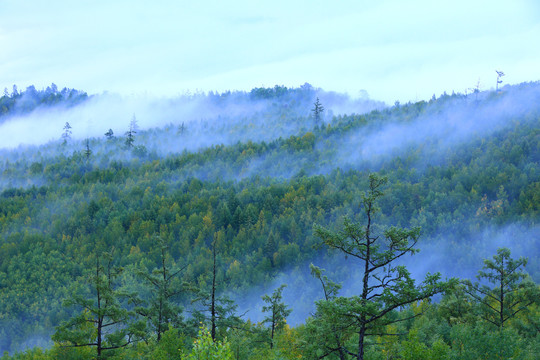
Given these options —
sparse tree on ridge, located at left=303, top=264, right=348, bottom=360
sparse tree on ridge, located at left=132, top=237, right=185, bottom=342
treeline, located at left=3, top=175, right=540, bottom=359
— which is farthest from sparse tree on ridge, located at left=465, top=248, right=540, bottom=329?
sparse tree on ridge, located at left=132, top=237, right=185, bottom=342

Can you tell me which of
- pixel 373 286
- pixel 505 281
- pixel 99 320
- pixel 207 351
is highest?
pixel 373 286

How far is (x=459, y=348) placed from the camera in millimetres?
25219

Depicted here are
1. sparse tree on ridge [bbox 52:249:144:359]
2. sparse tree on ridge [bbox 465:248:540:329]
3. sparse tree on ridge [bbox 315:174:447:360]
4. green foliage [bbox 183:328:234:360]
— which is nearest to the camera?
sparse tree on ridge [bbox 315:174:447:360]

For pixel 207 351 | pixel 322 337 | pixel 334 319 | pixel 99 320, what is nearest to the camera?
pixel 334 319

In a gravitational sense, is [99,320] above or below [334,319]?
below

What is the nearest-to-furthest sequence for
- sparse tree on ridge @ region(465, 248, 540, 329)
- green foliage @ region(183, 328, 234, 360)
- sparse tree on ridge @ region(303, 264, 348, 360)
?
sparse tree on ridge @ region(303, 264, 348, 360), green foliage @ region(183, 328, 234, 360), sparse tree on ridge @ region(465, 248, 540, 329)

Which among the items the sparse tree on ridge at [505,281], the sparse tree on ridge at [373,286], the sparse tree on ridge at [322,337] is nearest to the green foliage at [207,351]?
the sparse tree on ridge at [322,337]

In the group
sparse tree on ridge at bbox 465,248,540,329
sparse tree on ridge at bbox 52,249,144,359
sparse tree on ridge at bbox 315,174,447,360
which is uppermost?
sparse tree on ridge at bbox 315,174,447,360

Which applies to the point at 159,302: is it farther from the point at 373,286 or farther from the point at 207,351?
the point at 373,286

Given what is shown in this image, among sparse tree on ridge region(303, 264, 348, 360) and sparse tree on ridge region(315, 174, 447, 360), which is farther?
sparse tree on ridge region(303, 264, 348, 360)

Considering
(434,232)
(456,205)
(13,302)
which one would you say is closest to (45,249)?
(13,302)

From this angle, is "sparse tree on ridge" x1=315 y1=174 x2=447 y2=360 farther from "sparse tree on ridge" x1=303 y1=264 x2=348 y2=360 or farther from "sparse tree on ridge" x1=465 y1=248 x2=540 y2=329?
"sparse tree on ridge" x1=465 y1=248 x2=540 y2=329

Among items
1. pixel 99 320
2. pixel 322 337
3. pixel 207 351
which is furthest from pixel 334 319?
pixel 99 320

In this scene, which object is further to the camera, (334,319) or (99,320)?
(99,320)
